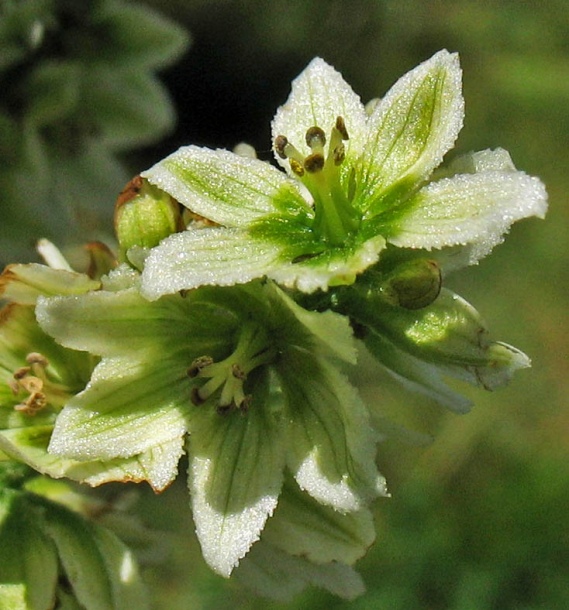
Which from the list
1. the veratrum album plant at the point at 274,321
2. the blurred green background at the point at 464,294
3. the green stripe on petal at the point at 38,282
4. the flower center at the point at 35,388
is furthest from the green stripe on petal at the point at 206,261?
the blurred green background at the point at 464,294

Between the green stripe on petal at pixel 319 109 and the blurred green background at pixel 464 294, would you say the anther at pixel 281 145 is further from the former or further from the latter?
Answer: the blurred green background at pixel 464 294

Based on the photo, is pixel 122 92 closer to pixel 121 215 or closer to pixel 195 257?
pixel 121 215

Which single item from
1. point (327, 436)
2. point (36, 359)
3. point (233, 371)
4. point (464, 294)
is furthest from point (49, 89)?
point (464, 294)

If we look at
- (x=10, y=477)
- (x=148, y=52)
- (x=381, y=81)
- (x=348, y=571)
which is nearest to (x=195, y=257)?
(x=10, y=477)

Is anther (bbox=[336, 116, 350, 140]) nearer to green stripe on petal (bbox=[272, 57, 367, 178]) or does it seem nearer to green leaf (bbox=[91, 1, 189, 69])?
green stripe on petal (bbox=[272, 57, 367, 178])

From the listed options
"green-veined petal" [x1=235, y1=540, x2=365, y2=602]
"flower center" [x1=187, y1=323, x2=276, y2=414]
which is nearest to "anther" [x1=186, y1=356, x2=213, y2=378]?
"flower center" [x1=187, y1=323, x2=276, y2=414]

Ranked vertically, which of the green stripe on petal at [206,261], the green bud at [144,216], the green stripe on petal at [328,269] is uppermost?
the green stripe on petal at [328,269]

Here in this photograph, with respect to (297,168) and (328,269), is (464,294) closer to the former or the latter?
(297,168)
